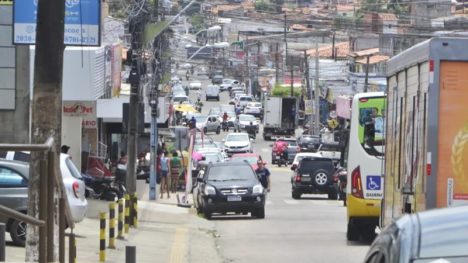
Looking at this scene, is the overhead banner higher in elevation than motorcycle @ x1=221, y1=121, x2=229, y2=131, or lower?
higher

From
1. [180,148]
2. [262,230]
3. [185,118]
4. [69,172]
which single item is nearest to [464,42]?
[69,172]

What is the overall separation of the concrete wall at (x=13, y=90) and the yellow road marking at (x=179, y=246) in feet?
21.9

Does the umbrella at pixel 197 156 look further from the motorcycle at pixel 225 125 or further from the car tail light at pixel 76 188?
the motorcycle at pixel 225 125

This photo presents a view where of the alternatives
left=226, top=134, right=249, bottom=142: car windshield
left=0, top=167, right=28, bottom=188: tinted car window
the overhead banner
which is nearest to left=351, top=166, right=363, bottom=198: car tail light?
the overhead banner

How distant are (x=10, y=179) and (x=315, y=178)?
22.2 metres

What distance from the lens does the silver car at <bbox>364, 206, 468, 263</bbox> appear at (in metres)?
4.28

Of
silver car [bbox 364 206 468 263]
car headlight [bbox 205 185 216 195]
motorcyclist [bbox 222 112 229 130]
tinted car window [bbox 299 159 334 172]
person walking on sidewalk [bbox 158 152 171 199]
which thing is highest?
silver car [bbox 364 206 468 263]

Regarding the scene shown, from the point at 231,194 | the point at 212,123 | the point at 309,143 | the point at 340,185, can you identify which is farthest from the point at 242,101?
the point at 231,194

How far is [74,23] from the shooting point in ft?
73.8

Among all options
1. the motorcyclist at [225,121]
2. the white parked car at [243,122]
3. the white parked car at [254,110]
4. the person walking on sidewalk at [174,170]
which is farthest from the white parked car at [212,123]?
the person walking on sidewalk at [174,170]

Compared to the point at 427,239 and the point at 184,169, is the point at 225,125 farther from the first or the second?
the point at 427,239

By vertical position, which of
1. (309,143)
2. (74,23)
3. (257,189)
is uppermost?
(74,23)

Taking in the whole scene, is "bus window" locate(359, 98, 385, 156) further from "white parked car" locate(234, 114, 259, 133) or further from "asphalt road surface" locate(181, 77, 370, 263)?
"white parked car" locate(234, 114, 259, 133)

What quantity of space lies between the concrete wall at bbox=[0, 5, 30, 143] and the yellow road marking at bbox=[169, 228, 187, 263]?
21.9 feet
